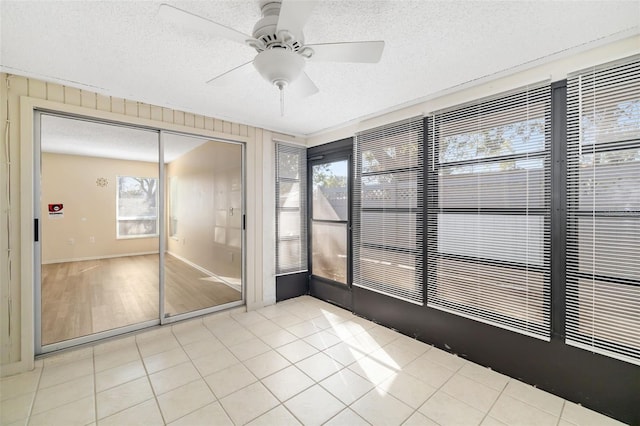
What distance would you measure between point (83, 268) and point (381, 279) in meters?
3.56

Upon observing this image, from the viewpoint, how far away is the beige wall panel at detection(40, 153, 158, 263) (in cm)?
257

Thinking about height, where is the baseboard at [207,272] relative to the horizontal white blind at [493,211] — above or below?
below

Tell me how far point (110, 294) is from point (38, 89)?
93.9 inches

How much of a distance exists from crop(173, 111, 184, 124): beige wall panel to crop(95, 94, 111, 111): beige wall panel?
60cm

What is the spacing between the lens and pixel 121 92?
262 centimetres

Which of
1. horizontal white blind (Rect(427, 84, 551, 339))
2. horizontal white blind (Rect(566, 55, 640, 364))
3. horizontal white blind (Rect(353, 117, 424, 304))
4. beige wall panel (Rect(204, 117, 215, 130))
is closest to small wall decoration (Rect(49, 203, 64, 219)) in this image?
beige wall panel (Rect(204, 117, 215, 130))

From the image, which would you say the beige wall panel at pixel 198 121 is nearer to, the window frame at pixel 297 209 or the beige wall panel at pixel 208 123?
the beige wall panel at pixel 208 123

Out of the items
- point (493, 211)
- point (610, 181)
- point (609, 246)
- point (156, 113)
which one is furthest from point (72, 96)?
point (609, 246)

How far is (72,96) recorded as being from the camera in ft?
8.25

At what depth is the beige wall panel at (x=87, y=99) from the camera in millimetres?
2562

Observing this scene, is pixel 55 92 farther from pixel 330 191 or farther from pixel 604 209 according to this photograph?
pixel 604 209

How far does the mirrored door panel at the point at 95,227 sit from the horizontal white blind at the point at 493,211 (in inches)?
124

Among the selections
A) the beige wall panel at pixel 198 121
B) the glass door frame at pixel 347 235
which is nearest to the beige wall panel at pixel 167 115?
the beige wall panel at pixel 198 121

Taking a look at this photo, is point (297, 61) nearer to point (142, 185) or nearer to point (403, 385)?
point (403, 385)
